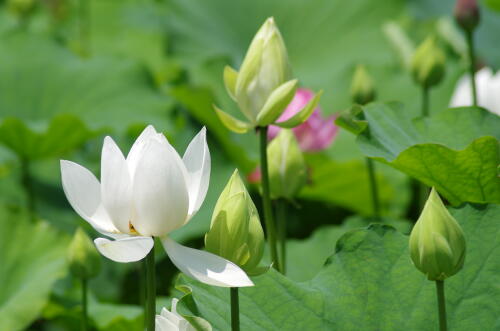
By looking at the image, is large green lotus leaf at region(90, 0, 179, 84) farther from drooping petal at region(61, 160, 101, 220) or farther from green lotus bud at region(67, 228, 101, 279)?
drooping petal at region(61, 160, 101, 220)

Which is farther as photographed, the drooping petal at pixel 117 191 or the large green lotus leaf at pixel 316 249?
the large green lotus leaf at pixel 316 249

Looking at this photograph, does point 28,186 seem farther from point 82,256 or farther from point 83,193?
point 83,193

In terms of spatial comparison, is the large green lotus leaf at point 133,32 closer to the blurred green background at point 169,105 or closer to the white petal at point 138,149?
the blurred green background at point 169,105

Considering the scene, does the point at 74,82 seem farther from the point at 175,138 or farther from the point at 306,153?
the point at 306,153

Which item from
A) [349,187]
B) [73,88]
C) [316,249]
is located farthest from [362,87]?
[73,88]

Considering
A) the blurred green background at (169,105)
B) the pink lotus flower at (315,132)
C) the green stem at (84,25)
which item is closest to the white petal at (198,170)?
the blurred green background at (169,105)
